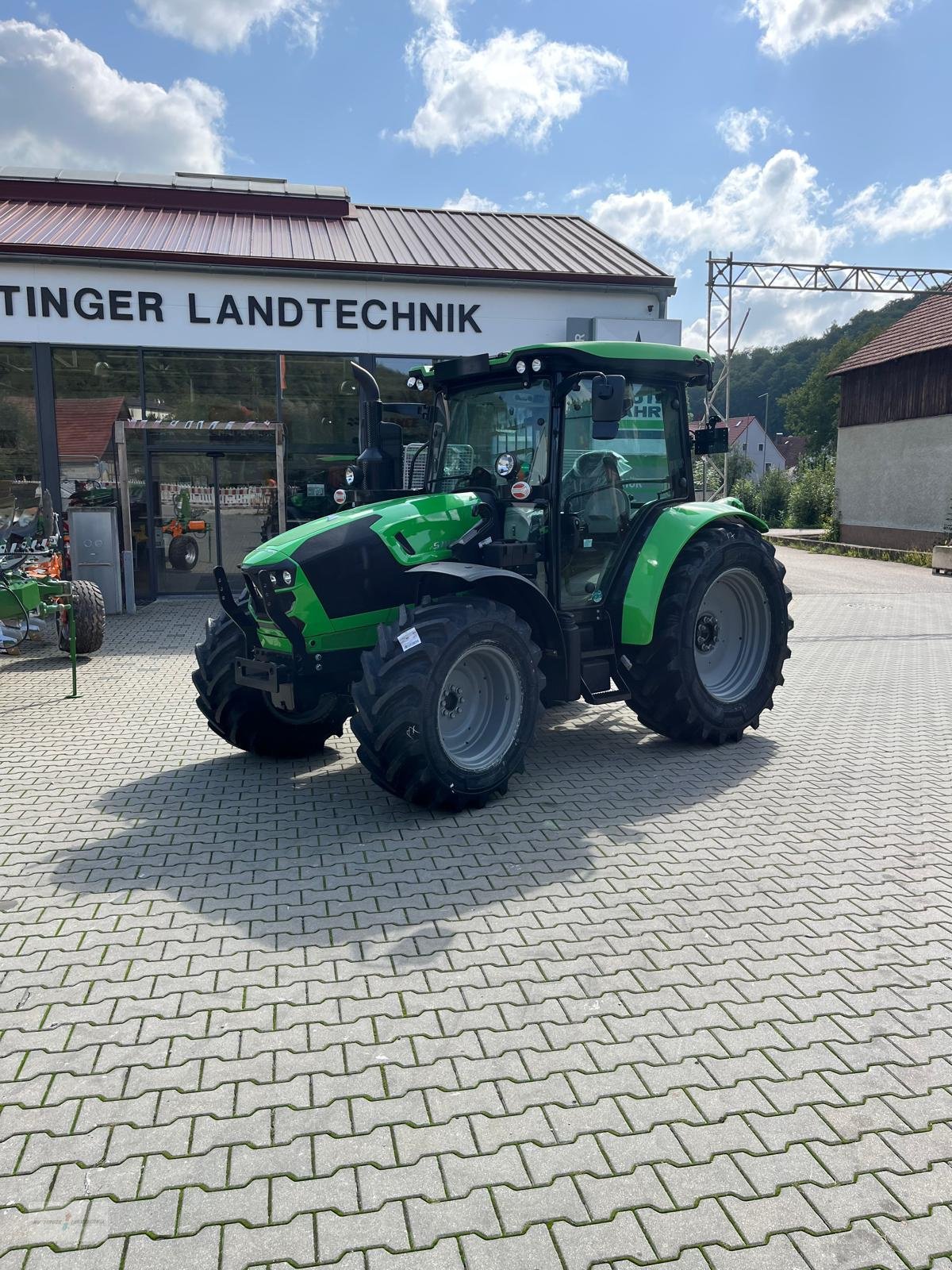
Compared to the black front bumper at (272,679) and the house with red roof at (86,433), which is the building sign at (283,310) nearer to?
the house with red roof at (86,433)

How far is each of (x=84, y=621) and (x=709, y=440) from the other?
651 centimetres

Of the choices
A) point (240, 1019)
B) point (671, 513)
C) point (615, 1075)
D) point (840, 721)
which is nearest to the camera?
point (615, 1075)

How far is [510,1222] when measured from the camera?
8.02 ft

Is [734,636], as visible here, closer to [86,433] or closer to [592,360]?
[592,360]

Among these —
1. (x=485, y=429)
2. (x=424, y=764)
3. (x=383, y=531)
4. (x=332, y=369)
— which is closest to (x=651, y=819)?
(x=424, y=764)

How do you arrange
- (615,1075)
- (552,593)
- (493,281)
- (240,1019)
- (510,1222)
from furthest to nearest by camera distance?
1. (493,281)
2. (552,593)
3. (240,1019)
4. (615,1075)
5. (510,1222)

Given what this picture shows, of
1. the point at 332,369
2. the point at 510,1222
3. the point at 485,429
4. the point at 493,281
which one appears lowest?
the point at 510,1222

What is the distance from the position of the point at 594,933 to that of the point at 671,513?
10.9ft

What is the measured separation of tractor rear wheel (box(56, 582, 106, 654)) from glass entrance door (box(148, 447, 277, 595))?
178 inches

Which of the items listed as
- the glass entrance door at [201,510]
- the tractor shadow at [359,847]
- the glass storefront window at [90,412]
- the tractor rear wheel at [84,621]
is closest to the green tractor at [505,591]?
the tractor shadow at [359,847]

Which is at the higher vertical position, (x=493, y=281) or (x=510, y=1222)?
(x=493, y=281)

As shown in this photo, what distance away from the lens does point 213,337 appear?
14.0 metres

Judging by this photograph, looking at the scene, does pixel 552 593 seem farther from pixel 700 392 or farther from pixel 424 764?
pixel 700 392

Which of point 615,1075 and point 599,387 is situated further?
point 599,387
